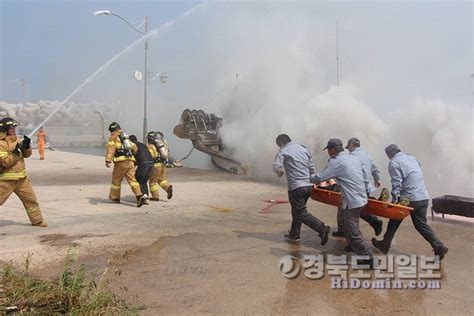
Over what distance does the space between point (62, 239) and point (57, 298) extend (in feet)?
9.74

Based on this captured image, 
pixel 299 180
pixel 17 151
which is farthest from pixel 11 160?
pixel 299 180

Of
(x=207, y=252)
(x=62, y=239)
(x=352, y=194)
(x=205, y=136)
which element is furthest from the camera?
(x=205, y=136)

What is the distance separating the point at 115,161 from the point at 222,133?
9.02m

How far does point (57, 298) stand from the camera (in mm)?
3260

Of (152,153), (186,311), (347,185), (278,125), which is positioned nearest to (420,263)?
(347,185)

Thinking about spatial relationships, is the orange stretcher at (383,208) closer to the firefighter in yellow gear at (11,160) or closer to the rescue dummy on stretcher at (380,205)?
the rescue dummy on stretcher at (380,205)

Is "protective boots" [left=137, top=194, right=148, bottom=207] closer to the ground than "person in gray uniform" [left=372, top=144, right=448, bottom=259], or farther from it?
closer to the ground

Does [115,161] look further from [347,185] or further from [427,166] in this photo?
[427,166]

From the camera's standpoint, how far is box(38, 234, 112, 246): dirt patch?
5822 millimetres

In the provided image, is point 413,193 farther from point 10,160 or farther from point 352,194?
point 10,160

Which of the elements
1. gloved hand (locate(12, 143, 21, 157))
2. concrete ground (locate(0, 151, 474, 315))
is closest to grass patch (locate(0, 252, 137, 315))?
concrete ground (locate(0, 151, 474, 315))

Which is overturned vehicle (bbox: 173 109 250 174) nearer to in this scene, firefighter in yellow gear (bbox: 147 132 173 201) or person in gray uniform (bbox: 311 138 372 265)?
firefighter in yellow gear (bbox: 147 132 173 201)

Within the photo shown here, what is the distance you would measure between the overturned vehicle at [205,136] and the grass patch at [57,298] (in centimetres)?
1300

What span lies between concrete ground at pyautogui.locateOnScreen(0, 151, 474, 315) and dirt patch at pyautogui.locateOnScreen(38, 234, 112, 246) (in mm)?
13
